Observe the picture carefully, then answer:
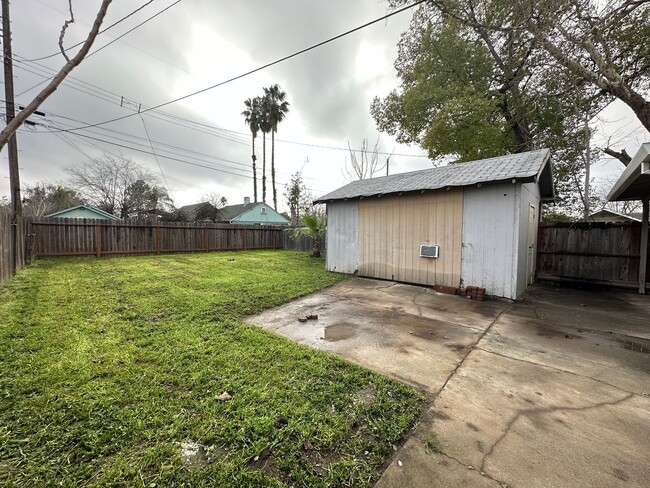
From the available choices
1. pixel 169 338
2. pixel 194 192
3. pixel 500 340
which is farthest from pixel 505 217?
pixel 194 192

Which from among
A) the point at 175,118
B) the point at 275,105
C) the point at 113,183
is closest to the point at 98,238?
the point at 175,118

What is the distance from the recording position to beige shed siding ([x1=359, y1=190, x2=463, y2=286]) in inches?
226

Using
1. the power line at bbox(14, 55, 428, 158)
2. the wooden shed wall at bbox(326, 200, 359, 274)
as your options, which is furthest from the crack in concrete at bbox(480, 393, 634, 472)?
the power line at bbox(14, 55, 428, 158)

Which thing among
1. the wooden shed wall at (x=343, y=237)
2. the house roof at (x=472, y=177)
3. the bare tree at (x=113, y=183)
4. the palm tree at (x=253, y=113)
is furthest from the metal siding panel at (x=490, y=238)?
the bare tree at (x=113, y=183)

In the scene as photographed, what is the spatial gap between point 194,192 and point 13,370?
28675 mm

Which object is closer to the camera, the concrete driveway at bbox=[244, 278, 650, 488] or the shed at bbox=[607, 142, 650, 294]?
the concrete driveway at bbox=[244, 278, 650, 488]

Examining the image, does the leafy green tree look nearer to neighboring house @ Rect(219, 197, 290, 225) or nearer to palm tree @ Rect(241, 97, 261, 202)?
palm tree @ Rect(241, 97, 261, 202)

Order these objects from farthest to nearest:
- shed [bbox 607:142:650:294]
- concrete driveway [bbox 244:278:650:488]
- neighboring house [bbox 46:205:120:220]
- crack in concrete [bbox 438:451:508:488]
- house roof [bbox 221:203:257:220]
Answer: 1. house roof [bbox 221:203:257:220]
2. neighboring house [bbox 46:205:120:220]
3. shed [bbox 607:142:650:294]
4. concrete driveway [bbox 244:278:650:488]
5. crack in concrete [bbox 438:451:508:488]

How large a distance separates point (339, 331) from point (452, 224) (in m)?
3.80

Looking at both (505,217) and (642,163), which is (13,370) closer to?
(642,163)

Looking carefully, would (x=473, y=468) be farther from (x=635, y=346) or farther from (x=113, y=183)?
(x=113, y=183)

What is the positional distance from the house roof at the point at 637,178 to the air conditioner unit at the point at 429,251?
307cm

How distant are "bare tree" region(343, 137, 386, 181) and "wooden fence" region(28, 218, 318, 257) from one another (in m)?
5.72

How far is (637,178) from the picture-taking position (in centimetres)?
401
